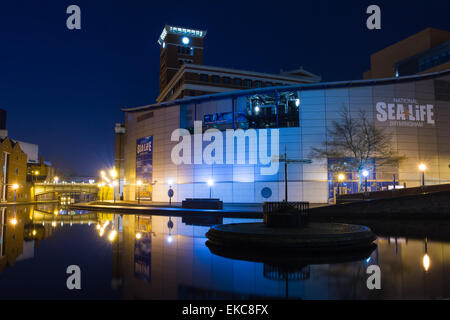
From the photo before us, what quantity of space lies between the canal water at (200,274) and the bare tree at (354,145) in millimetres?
33295

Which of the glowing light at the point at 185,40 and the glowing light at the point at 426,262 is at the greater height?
the glowing light at the point at 185,40

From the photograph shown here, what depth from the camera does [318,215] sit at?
27.7m

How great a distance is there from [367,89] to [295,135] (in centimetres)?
1166

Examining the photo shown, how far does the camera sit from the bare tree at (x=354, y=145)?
152ft

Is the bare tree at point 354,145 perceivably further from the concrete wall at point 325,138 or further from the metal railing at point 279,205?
the metal railing at point 279,205

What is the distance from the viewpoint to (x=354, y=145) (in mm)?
46969

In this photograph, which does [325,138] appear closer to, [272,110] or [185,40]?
[272,110]

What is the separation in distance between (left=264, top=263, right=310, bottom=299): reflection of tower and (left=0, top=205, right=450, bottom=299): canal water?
26 mm

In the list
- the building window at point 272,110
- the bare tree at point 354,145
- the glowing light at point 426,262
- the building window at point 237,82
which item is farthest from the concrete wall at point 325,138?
the glowing light at point 426,262

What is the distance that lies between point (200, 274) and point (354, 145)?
41841 mm

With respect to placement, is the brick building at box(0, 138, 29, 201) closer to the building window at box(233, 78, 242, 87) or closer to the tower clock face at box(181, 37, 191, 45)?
the tower clock face at box(181, 37, 191, 45)

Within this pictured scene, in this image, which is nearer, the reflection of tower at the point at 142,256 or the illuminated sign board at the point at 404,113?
the reflection of tower at the point at 142,256

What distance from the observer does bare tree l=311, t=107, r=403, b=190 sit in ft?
152

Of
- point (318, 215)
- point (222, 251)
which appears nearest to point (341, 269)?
point (222, 251)
